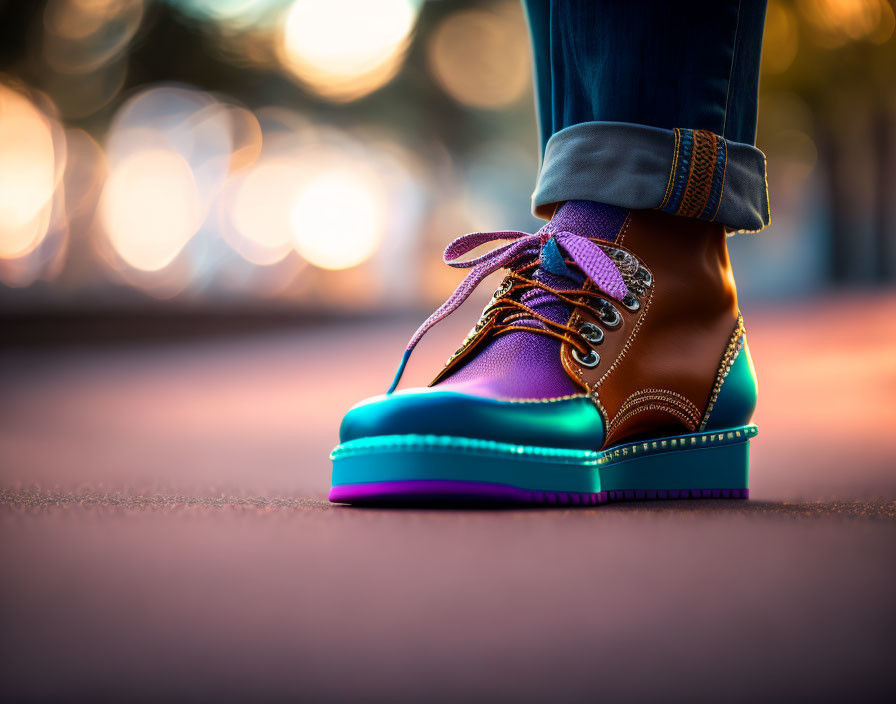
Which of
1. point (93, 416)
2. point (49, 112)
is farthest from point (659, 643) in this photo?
point (49, 112)

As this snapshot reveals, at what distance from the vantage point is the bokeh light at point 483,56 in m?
13.2

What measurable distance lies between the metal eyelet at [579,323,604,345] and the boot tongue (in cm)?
3

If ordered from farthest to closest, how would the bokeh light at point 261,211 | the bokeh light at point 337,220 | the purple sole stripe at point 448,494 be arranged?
the bokeh light at point 261,211 < the bokeh light at point 337,220 < the purple sole stripe at point 448,494

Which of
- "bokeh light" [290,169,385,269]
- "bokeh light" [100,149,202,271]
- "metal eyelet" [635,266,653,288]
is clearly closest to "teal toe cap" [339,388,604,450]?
"metal eyelet" [635,266,653,288]

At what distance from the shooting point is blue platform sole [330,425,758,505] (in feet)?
2.77

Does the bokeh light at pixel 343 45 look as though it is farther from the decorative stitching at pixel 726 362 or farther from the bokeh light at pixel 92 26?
the decorative stitching at pixel 726 362

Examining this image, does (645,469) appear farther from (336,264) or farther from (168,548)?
(336,264)

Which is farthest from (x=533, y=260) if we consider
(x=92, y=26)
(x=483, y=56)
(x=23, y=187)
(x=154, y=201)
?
(x=154, y=201)

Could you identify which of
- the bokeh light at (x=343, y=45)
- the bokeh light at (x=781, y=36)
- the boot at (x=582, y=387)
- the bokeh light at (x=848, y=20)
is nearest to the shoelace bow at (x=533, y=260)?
the boot at (x=582, y=387)

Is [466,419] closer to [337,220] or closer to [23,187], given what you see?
[23,187]

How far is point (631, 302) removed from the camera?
1.05m

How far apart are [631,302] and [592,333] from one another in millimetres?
73

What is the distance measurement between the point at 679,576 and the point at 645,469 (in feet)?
1.46

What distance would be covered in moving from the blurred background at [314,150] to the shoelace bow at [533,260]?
19.7 ft
